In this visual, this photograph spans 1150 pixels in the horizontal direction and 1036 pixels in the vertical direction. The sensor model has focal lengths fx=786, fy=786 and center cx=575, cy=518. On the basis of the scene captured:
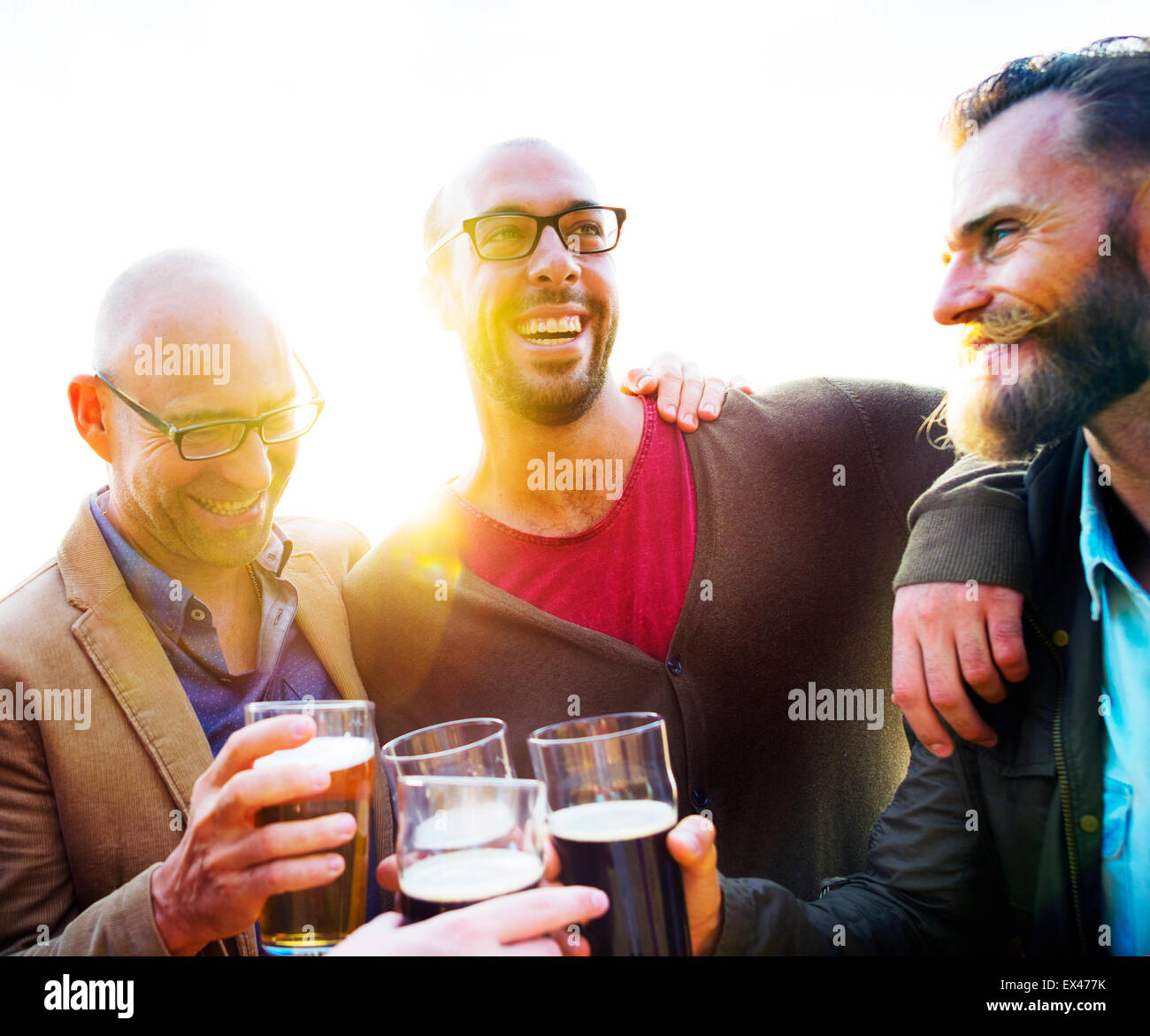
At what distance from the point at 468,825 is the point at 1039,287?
160cm

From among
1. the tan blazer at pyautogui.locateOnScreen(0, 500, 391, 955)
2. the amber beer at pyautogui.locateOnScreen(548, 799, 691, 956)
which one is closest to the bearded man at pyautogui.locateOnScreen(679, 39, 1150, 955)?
the amber beer at pyautogui.locateOnScreen(548, 799, 691, 956)

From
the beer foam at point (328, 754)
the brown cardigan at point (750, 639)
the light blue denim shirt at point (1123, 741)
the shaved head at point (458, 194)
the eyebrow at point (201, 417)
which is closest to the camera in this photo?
the beer foam at point (328, 754)

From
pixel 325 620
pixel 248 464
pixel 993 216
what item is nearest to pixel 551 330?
pixel 248 464

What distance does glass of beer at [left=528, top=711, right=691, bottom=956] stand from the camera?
4.09 feet

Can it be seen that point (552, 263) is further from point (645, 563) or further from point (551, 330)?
point (645, 563)

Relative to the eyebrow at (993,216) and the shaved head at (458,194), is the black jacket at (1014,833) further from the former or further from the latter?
the shaved head at (458,194)

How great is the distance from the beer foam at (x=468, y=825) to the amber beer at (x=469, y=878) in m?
Result: 0.02

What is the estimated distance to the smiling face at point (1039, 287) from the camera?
1669 mm

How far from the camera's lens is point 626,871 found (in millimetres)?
1251

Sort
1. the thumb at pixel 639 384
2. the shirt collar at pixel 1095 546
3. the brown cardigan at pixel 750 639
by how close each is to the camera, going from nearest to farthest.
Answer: the shirt collar at pixel 1095 546 → the brown cardigan at pixel 750 639 → the thumb at pixel 639 384

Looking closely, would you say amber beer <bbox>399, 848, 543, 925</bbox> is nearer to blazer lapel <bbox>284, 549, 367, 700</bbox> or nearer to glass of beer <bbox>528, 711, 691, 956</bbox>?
glass of beer <bbox>528, 711, 691, 956</bbox>

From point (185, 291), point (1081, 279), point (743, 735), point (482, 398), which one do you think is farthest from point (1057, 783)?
point (185, 291)

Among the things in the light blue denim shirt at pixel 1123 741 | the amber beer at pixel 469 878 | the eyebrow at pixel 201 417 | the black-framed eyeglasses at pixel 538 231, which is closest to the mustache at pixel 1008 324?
the light blue denim shirt at pixel 1123 741
